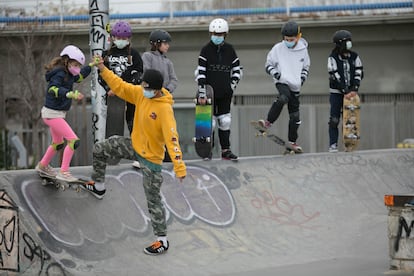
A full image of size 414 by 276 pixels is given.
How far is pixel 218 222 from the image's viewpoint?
915 cm

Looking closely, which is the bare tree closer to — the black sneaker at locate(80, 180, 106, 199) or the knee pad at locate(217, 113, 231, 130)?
the knee pad at locate(217, 113, 231, 130)

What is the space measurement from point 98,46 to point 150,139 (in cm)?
211

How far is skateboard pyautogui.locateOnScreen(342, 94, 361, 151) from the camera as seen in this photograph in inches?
466

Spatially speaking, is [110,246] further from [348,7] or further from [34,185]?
[348,7]

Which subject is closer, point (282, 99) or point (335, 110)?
point (282, 99)

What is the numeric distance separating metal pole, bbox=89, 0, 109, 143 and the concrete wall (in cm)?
1361

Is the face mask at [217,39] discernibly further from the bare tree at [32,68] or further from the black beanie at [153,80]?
the bare tree at [32,68]

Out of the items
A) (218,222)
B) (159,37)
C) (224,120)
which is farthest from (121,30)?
(218,222)

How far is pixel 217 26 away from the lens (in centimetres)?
1024

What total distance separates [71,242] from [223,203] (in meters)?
2.36

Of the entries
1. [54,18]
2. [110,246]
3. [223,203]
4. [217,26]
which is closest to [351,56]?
[217,26]

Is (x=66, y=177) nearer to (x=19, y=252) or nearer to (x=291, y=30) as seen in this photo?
(x=19, y=252)

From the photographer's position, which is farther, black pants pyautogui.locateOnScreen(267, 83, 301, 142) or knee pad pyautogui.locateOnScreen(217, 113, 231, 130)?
black pants pyautogui.locateOnScreen(267, 83, 301, 142)

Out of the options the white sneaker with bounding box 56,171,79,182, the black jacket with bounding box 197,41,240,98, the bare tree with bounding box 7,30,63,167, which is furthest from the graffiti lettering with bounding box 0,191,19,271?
the bare tree with bounding box 7,30,63,167
